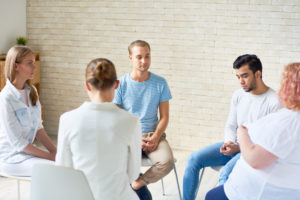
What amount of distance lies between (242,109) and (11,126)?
157cm

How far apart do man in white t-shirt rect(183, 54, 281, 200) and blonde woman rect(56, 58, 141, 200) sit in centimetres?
112

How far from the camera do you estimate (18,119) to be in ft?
8.74

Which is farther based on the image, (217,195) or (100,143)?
(217,195)

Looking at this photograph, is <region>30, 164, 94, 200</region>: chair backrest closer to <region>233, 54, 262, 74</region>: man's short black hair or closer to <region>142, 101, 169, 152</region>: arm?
<region>142, 101, 169, 152</region>: arm

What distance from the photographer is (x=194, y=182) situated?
120 inches

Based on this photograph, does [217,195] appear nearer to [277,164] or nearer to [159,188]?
[277,164]

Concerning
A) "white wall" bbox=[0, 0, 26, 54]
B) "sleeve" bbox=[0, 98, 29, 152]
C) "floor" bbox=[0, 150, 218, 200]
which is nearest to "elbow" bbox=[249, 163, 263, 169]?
"sleeve" bbox=[0, 98, 29, 152]

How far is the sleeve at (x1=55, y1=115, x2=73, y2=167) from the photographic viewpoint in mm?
1895

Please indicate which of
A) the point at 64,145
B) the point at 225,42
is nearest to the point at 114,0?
the point at 225,42

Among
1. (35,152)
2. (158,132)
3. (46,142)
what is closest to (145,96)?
(158,132)

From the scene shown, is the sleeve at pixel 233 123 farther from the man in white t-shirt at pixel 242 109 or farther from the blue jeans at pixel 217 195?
the blue jeans at pixel 217 195

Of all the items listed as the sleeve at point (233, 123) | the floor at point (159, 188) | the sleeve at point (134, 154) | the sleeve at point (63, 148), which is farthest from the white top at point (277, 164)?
the floor at point (159, 188)

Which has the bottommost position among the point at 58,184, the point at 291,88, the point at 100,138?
the point at 58,184

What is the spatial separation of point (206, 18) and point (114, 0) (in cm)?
103
